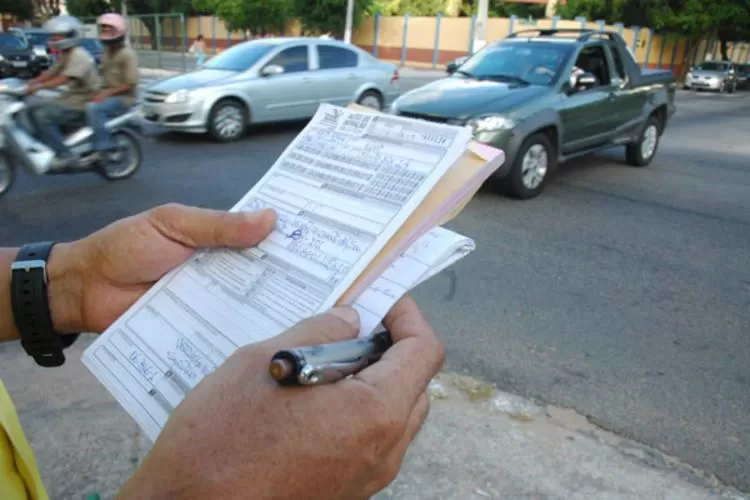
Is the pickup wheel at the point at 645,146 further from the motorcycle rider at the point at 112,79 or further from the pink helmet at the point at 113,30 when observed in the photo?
the pink helmet at the point at 113,30

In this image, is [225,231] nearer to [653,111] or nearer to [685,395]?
[685,395]

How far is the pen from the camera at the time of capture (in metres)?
0.82

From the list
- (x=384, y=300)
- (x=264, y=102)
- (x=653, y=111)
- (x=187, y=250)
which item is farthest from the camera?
(x=264, y=102)

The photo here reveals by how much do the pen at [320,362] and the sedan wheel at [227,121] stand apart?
8.61m

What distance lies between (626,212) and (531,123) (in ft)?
4.46

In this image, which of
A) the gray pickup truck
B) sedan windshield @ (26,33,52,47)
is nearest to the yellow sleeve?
the gray pickup truck

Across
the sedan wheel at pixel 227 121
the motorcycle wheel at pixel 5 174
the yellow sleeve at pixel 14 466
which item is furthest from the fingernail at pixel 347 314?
the sedan wheel at pixel 227 121

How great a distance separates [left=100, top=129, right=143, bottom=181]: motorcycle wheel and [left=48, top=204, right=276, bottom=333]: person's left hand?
559cm

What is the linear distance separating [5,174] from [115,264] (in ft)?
17.8

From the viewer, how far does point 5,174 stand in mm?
5961

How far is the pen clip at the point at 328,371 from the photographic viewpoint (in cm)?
83

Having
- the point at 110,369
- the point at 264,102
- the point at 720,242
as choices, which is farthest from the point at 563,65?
the point at 110,369

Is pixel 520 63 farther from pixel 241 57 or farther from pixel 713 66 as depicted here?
pixel 713 66

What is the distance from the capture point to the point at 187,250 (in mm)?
1419
